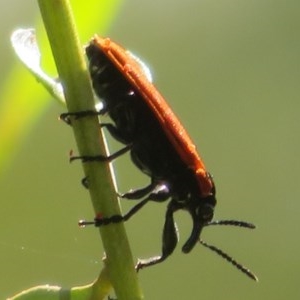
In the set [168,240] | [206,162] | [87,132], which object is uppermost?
[206,162]

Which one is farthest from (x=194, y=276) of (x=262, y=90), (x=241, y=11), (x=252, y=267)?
(x=241, y=11)

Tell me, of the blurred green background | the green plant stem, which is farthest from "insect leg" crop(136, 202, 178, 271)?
the blurred green background

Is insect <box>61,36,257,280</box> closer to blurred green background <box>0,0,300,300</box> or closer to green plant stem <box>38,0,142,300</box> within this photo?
green plant stem <box>38,0,142,300</box>

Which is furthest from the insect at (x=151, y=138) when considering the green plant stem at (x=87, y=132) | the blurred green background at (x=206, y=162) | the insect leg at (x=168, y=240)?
the blurred green background at (x=206, y=162)

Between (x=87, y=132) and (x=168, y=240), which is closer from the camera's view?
(x=87, y=132)

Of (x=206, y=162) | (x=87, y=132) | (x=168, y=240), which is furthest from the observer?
(x=206, y=162)

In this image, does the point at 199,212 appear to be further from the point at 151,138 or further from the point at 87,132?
the point at 87,132

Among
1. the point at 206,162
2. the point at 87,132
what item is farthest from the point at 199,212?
the point at 206,162
